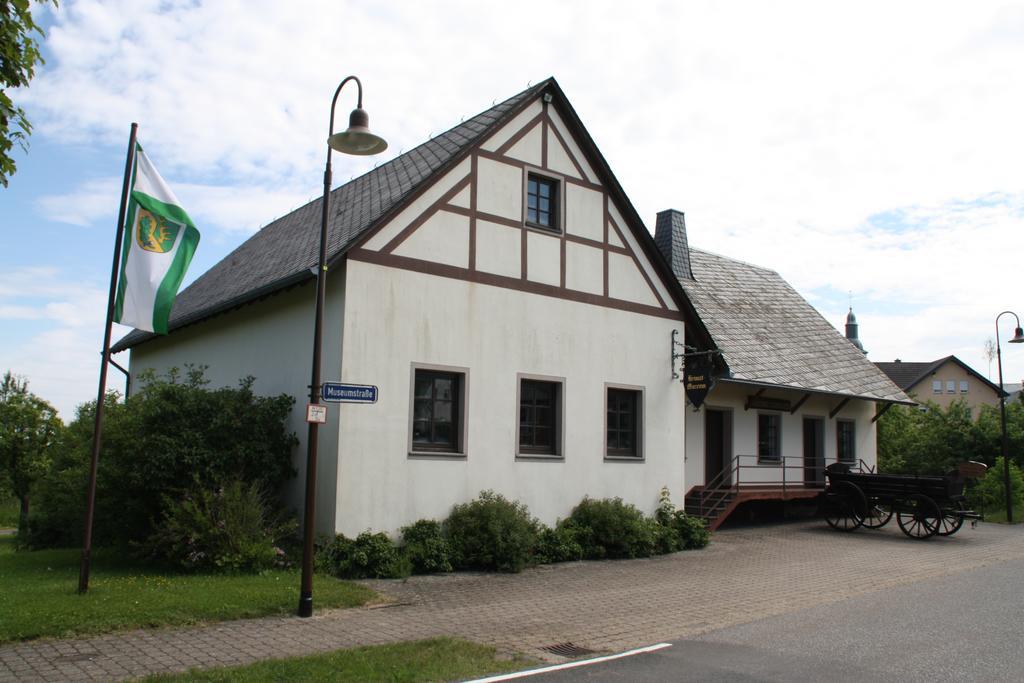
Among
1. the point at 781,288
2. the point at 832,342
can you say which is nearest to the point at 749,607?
the point at 832,342

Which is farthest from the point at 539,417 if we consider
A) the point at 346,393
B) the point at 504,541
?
the point at 346,393

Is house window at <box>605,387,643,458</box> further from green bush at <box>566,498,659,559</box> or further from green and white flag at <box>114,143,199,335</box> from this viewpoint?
green and white flag at <box>114,143,199,335</box>

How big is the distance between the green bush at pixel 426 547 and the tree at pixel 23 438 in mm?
20577

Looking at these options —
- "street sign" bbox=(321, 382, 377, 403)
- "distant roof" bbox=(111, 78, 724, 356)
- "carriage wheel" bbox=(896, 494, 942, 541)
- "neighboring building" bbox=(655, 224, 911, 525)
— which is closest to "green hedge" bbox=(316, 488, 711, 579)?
"street sign" bbox=(321, 382, 377, 403)

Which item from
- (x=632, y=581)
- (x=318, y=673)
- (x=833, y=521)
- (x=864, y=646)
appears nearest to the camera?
(x=318, y=673)

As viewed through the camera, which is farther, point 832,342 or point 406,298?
point 832,342

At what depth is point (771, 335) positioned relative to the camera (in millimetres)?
23984

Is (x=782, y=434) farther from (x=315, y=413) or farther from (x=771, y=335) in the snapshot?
(x=315, y=413)

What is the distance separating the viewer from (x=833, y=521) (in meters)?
21.4

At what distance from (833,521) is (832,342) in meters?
7.03

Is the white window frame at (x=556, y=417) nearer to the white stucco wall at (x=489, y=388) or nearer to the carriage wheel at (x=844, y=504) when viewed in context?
the white stucco wall at (x=489, y=388)

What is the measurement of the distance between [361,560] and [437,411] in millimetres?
2901

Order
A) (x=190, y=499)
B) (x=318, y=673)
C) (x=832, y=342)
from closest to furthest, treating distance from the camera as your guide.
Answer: (x=318, y=673), (x=190, y=499), (x=832, y=342)

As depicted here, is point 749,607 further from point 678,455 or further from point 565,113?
point 565,113
